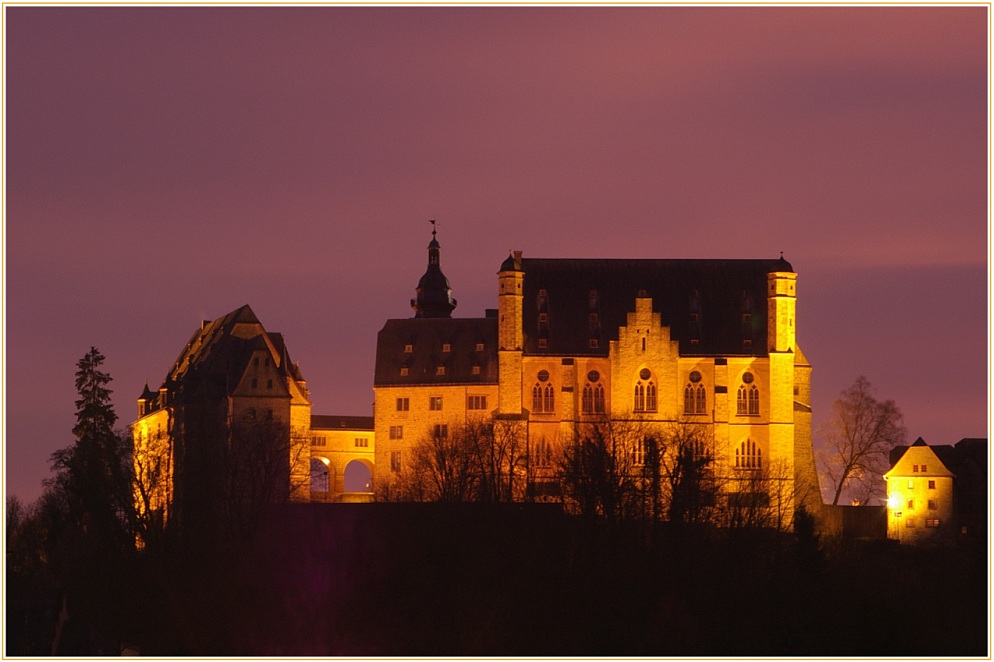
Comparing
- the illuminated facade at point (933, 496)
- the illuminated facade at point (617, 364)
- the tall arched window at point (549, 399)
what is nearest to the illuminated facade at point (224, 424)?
the illuminated facade at point (617, 364)

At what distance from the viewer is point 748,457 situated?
438 feet

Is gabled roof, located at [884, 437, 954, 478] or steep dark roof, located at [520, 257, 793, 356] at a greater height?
steep dark roof, located at [520, 257, 793, 356]

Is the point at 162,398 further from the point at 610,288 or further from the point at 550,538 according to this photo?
the point at 550,538

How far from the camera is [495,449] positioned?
422 ft

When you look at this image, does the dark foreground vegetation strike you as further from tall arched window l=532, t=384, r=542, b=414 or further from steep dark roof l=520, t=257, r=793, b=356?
steep dark roof l=520, t=257, r=793, b=356

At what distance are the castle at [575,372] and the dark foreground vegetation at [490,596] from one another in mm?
19892

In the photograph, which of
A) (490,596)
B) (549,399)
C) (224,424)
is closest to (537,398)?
(549,399)

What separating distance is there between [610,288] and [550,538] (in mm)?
31123

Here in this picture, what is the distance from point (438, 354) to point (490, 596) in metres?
35.6

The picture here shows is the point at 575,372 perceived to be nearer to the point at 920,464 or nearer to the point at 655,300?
→ the point at 655,300

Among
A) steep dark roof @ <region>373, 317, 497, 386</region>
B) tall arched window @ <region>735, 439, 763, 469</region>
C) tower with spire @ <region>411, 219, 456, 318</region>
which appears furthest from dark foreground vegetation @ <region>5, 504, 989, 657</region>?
tower with spire @ <region>411, 219, 456, 318</region>

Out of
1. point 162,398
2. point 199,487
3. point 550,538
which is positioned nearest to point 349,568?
point 550,538

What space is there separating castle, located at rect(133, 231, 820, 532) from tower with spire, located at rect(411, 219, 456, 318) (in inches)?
774

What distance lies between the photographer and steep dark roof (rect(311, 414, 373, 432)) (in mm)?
141125
